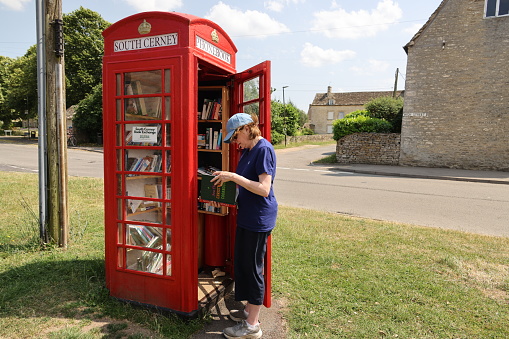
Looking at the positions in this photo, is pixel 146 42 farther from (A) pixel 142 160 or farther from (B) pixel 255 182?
(B) pixel 255 182

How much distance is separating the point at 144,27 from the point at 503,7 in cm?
1966

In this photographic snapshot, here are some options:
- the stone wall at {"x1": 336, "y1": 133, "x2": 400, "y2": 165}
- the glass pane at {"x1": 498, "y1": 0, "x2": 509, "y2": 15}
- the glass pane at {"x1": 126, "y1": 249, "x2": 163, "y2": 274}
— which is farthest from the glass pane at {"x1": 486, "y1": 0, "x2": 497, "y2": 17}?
the glass pane at {"x1": 126, "y1": 249, "x2": 163, "y2": 274}

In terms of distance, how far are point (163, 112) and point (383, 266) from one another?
359 cm

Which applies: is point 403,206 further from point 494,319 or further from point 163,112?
point 163,112

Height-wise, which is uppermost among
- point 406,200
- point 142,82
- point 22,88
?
point 22,88

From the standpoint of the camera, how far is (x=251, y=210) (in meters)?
3.19

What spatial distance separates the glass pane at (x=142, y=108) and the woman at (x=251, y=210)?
31.6 inches

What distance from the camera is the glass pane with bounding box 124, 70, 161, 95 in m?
3.45

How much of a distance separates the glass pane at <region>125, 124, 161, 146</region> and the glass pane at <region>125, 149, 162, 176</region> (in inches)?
3.4

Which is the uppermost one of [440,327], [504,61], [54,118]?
[504,61]

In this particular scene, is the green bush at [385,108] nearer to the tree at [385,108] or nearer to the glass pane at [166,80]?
the tree at [385,108]

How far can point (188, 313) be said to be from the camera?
3.45 meters

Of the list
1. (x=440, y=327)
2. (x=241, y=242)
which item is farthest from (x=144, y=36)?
(x=440, y=327)

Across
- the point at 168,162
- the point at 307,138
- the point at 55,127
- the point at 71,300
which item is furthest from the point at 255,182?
the point at 307,138
